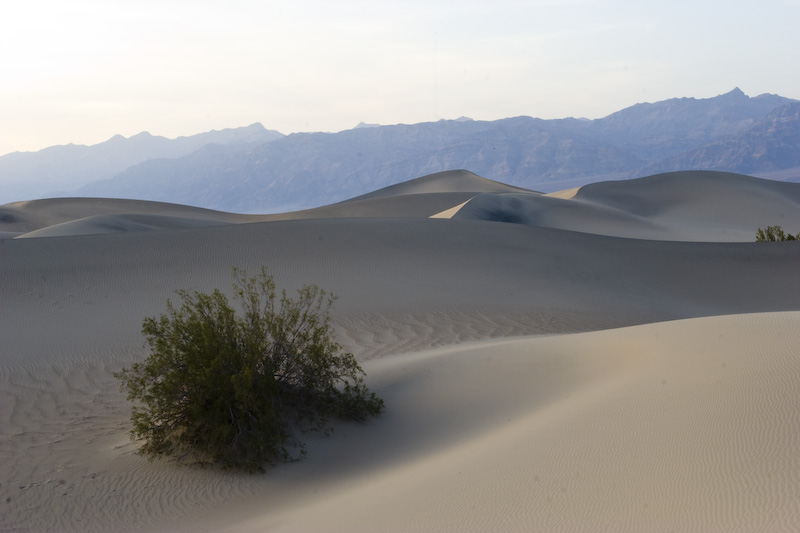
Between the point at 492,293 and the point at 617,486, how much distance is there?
1124 cm

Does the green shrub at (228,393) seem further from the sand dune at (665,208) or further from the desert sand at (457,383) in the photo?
the sand dune at (665,208)

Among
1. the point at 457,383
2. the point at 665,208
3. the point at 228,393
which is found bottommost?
the point at 665,208

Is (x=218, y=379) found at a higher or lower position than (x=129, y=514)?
higher

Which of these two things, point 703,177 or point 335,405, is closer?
point 335,405

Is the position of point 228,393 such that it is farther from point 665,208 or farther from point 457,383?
point 665,208

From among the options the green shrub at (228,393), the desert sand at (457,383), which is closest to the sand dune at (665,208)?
the desert sand at (457,383)

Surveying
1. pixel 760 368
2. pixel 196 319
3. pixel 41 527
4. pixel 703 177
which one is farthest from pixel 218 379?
pixel 703 177

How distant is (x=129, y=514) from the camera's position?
6863 millimetres

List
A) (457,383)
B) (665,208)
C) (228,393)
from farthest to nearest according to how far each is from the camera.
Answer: (665,208) < (457,383) < (228,393)

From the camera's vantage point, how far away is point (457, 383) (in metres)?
9.89

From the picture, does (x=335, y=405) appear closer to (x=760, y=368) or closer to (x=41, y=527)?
(x=41, y=527)

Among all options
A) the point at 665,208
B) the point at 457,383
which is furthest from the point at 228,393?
the point at 665,208

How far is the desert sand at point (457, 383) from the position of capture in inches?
223

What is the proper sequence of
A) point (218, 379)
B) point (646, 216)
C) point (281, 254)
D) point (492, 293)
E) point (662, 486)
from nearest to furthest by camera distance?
point (662, 486)
point (218, 379)
point (492, 293)
point (281, 254)
point (646, 216)
